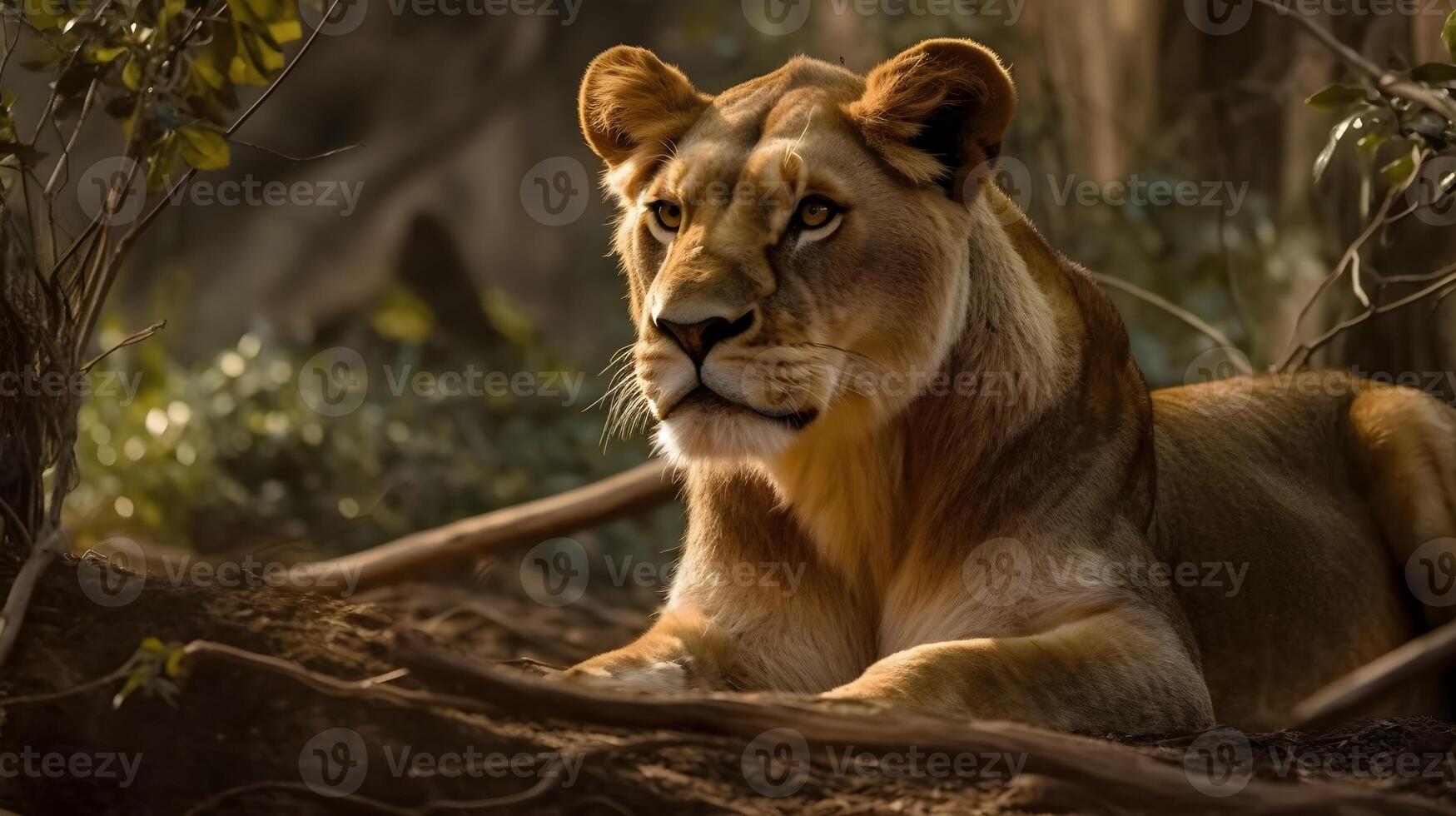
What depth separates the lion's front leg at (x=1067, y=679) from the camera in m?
3.11

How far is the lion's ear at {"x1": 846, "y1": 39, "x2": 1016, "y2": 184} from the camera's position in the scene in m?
3.64

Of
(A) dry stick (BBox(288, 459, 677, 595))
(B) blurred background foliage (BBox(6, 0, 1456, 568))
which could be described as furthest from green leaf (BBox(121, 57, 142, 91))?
(B) blurred background foliage (BBox(6, 0, 1456, 568))

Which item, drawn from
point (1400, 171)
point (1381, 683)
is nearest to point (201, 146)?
point (1381, 683)

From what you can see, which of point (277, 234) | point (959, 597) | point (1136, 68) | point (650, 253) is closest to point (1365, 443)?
point (959, 597)

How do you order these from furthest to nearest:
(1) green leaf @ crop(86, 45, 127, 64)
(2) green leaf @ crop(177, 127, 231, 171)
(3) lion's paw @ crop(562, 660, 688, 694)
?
(3) lion's paw @ crop(562, 660, 688, 694) → (2) green leaf @ crop(177, 127, 231, 171) → (1) green leaf @ crop(86, 45, 127, 64)

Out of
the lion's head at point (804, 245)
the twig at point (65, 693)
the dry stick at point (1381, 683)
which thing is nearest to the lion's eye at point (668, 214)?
the lion's head at point (804, 245)

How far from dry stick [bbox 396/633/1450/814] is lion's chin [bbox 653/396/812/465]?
0.96 m

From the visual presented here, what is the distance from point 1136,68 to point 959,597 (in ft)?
21.7

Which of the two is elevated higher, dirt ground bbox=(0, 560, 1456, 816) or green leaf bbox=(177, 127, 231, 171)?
green leaf bbox=(177, 127, 231, 171)

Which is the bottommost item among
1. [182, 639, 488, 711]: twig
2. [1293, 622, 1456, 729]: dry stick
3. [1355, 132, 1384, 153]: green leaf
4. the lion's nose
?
[1293, 622, 1456, 729]: dry stick

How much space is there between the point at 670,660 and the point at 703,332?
839 mm

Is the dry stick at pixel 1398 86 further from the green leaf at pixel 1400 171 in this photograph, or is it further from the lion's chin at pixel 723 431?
the lion's chin at pixel 723 431

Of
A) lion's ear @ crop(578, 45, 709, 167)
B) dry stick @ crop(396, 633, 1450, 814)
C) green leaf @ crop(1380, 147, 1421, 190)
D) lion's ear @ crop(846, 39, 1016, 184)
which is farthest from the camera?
green leaf @ crop(1380, 147, 1421, 190)

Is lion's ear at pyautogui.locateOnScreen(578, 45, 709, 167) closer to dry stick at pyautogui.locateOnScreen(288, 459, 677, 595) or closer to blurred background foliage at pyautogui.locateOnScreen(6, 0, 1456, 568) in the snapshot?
dry stick at pyautogui.locateOnScreen(288, 459, 677, 595)
